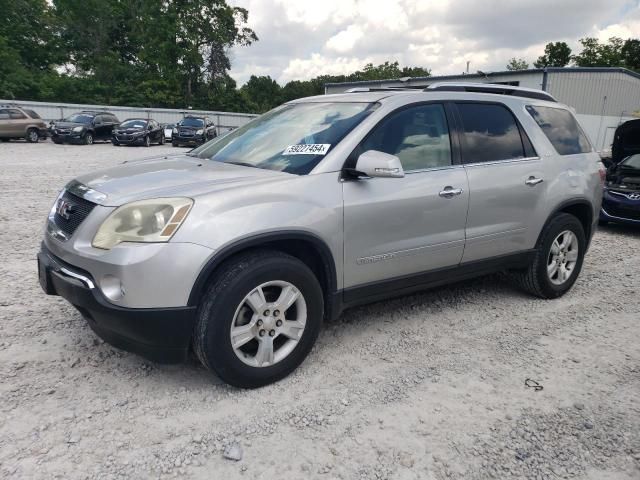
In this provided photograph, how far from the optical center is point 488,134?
4.13 meters

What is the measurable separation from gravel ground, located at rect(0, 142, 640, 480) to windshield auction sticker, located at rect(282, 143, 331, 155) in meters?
1.38

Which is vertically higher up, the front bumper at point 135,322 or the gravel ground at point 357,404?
the front bumper at point 135,322

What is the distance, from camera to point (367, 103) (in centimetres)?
364

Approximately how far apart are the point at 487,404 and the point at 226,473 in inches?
61.1

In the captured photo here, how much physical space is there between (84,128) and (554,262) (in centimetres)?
2304

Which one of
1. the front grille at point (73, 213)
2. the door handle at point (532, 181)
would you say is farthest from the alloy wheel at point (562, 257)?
the front grille at point (73, 213)

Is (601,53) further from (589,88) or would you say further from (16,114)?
(16,114)

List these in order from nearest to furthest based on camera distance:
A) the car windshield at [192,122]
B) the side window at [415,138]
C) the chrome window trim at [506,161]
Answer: the side window at [415,138] → the chrome window trim at [506,161] → the car windshield at [192,122]

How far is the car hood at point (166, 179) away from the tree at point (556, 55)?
70.2 metres

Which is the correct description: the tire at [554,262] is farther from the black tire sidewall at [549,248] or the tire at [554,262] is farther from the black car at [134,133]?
the black car at [134,133]

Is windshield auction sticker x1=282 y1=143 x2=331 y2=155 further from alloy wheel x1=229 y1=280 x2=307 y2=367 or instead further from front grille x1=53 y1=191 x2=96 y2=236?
front grille x1=53 y1=191 x2=96 y2=236

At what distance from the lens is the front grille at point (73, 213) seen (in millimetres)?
2932

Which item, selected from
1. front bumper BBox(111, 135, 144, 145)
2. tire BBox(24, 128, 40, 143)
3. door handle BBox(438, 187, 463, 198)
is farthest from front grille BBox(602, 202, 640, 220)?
tire BBox(24, 128, 40, 143)

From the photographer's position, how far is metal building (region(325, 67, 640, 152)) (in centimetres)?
2348
